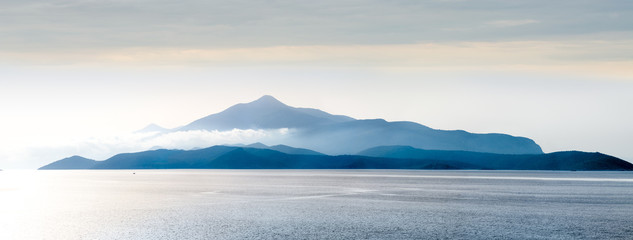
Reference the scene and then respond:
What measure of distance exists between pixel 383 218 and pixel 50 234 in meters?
27.7

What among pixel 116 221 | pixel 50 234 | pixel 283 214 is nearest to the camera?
pixel 50 234

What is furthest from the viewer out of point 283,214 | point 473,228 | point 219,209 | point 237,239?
point 219,209

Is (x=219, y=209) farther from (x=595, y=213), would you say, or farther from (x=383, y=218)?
(x=595, y=213)

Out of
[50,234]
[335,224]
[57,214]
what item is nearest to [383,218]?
[335,224]

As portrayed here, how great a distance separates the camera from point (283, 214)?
210 ft

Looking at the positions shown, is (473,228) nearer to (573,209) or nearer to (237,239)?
(237,239)

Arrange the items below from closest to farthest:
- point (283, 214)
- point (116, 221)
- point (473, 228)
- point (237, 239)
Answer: point (237, 239) → point (473, 228) → point (116, 221) → point (283, 214)

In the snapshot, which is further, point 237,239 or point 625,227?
point 625,227

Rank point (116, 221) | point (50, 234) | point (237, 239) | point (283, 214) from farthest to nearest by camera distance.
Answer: point (283, 214) < point (116, 221) < point (50, 234) < point (237, 239)

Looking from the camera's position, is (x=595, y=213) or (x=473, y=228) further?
(x=595, y=213)

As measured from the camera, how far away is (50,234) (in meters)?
47.9

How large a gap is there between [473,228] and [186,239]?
860 inches

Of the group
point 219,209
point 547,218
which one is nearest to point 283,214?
point 219,209

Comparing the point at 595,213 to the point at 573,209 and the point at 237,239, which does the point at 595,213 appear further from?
the point at 237,239
